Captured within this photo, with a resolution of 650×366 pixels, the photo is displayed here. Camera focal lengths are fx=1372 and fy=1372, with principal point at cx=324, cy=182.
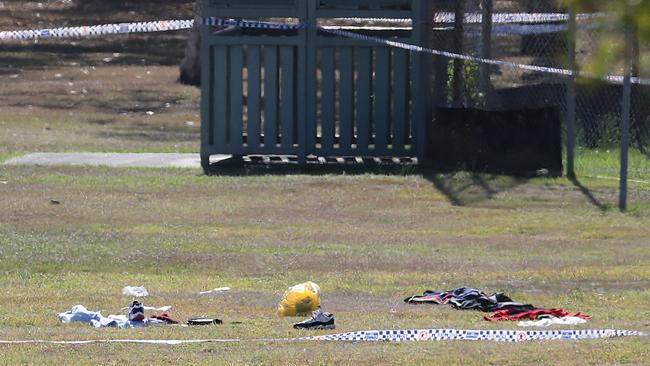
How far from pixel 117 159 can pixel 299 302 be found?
9.16m

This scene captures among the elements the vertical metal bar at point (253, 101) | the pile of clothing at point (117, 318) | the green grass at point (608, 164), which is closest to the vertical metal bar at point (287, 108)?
the vertical metal bar at point (253, 101)

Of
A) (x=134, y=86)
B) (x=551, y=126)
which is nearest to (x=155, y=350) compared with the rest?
(x=551, y=126)

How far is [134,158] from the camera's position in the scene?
17.1 metres

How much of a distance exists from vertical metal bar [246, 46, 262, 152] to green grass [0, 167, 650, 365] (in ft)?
3.77

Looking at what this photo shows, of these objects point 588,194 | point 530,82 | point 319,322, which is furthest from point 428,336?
point 530,82

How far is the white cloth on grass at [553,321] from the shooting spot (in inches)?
304

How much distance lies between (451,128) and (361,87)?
121 centimetres

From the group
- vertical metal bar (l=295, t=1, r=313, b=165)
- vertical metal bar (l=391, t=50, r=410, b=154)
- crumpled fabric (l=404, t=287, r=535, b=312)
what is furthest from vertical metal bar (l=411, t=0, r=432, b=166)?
crumpled fabric (l=404, t=287, r=535, b=312)

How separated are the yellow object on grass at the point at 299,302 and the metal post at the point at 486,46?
8.26m

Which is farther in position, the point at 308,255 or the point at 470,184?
the point at 470,184

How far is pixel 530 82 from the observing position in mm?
16438

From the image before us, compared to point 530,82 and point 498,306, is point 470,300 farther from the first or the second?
point 530,82

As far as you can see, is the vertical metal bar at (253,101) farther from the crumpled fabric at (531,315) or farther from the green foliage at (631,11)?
the green foliage at (631,11)

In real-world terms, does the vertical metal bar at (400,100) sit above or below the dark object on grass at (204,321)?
above
